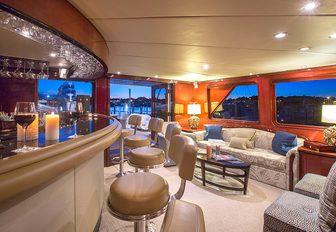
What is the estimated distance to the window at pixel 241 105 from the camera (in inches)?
202

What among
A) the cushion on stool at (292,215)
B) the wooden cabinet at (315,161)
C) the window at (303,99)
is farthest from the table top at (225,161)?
the window at (303,99)

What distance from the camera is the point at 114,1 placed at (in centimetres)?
153

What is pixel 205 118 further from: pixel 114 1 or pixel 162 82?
pixel 114 1

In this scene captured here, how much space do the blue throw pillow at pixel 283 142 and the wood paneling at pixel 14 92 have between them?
5036 mm

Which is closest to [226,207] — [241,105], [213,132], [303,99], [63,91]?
[213,132]

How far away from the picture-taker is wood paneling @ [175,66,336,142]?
3941mm

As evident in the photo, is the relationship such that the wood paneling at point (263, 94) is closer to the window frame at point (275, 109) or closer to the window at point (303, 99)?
the window frame at point (275, 109)

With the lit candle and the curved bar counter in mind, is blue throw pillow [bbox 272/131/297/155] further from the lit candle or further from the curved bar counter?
the lit candle

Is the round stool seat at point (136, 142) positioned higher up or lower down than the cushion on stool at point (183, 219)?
higher up

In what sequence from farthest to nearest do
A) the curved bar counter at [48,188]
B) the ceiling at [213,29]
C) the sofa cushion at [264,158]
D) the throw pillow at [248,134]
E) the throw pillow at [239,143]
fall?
the throw pillow at [248,134]
the throw pillow at [239,143]
the sofa cushion at [264,158]
the ceiling at [213,29]
the curved bar counter at [48,188]

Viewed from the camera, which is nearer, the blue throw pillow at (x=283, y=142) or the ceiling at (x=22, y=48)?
the ceiling at (x=22, y=48)

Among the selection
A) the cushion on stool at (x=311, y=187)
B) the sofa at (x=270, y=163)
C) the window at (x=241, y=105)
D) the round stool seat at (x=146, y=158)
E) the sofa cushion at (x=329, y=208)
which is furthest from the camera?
the window at (x=241, y=105)

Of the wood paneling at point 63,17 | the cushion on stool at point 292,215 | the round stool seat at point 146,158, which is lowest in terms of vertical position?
the cushion on stool at point 292,215

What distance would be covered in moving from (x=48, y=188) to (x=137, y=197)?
0.49 meters
